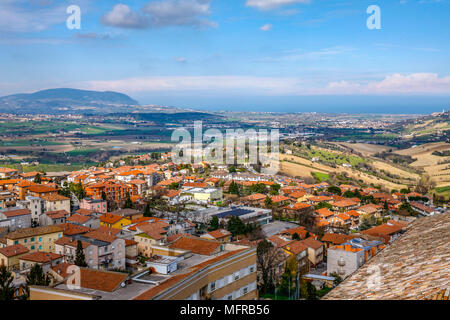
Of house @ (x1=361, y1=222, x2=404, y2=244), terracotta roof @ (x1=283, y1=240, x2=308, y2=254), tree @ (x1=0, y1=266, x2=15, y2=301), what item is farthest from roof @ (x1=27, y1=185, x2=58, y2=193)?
house @ (x1=361, y1=222, x2=404, y2=244)

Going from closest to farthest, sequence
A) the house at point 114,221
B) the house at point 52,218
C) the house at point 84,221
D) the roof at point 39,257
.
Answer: the roof at point 39,257 → the house at point 84,221 → the house at point 52,218 → the house at point 114,221

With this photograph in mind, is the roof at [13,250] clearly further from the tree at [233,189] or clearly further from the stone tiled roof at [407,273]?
the tree at [233,189]

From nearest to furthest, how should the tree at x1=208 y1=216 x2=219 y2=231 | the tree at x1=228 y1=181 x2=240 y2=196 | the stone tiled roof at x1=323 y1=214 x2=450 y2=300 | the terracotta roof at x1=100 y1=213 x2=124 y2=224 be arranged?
the stone tiled roof at x1=323 y1=214 x2=450 y2=300 → the terracotta roof at x1=100 y1=213 x2=124 y2=224 → the tree at x1=208 y1=216 x2=219 y2=231 → the tree at x1=228 y1=181 x2=240 y2=196

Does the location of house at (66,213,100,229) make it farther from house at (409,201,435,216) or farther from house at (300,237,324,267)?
house at (409,201,435,216)

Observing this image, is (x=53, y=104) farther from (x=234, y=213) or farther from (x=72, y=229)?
(x=72, y=229)

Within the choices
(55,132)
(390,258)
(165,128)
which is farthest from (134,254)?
(165,128)

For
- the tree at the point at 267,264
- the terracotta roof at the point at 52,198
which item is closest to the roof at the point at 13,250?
the terracotta roof at the point at 52,198
